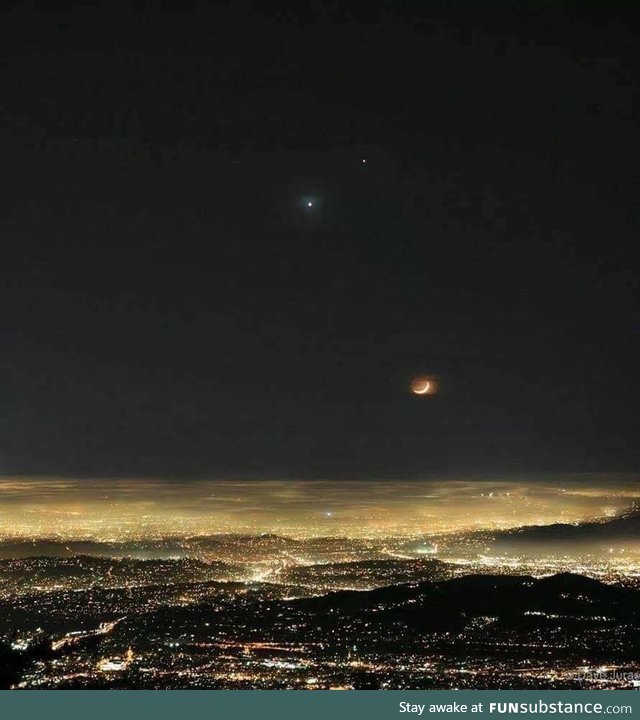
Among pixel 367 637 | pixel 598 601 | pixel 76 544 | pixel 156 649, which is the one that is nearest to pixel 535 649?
pixel 367 637

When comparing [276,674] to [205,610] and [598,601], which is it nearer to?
[205,610]

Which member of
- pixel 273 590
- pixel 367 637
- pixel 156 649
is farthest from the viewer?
pixel 273 590

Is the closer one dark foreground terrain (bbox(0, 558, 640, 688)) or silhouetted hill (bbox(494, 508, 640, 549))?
dark foreground terrain (bbox(0, 558, 640, 688))

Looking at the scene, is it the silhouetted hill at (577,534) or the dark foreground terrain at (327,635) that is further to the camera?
the silhouetted hill at (577,534)

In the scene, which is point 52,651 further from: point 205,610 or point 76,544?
point 76,544

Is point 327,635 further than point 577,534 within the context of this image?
A: No

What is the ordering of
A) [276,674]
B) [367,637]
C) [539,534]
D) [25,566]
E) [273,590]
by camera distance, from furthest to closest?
[539,534] → [25,566] → [273,590] → [367,637] → [276,674]
